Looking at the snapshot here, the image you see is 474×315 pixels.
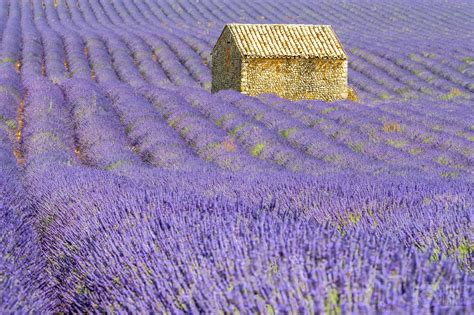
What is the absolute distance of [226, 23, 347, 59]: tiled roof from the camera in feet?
66.2

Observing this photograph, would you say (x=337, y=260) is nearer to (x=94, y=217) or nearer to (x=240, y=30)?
(x=94, y=217)

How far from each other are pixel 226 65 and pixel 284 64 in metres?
2.27

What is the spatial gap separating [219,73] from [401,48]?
10.9 meters

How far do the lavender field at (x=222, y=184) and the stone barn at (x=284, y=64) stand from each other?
119 centimetres

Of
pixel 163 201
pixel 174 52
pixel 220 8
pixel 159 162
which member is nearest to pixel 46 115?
pixel 159 162

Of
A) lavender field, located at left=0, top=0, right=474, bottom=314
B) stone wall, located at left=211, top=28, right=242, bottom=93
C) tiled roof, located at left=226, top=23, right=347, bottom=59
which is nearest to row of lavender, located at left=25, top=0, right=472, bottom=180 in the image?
lavender field, located at left=0, top=0, right=474, bottom=314

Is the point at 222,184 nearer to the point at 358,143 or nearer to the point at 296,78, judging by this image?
the point at 358,143

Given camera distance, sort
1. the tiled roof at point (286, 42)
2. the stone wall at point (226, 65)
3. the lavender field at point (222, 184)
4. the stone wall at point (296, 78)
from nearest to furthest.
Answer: the lavender field at point (222, 184) → the stone wall at point (296, 78) → the tiled roof at point (286, 42) → the stone wall at point (226, 65)

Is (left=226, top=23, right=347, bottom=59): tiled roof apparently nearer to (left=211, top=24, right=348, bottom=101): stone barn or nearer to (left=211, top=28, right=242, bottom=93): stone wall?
(left=211, top=24, right=348, bottom=101): stone barn

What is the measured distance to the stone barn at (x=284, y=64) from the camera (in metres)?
20.0

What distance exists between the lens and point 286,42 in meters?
20.9

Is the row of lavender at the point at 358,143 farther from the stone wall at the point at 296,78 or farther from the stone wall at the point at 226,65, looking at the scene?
the stone wall at the point at 226,65

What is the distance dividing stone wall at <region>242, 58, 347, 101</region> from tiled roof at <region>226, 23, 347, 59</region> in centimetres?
20

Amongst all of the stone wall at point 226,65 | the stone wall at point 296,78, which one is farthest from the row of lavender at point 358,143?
the stone wall at point 226,65
